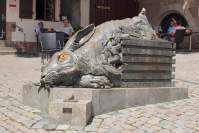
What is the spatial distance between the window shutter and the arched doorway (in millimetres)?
6160

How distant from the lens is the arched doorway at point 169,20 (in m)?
20.6

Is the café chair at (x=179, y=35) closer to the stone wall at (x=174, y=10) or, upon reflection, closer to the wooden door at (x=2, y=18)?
the stone wall at (x=174, y=10)

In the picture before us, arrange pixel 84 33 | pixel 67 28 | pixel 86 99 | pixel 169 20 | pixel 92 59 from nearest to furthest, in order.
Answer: pixel 86 99 < pixel 92 59 < pixel 84 33 < pixel 67 28 < pixel 169 20

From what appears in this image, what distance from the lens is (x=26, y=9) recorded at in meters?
18.5

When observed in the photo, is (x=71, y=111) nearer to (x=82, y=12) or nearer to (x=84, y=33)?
(x=84, y=33)

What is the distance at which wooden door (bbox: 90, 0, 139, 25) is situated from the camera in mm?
21000

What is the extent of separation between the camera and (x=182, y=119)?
21.1ft

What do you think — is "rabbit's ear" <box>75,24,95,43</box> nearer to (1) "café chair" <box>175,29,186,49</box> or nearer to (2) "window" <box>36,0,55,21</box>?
(1) "café chair" <box>175,29,186,49</box>

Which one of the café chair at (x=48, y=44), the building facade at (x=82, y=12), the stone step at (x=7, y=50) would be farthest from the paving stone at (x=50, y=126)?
the building facade at (x=82, y=12)

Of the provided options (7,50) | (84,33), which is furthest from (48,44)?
(84,33)

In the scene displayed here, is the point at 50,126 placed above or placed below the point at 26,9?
below

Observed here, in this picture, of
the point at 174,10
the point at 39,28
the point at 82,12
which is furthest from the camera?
the point at 174,10

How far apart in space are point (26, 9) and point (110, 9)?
4783 millimetres

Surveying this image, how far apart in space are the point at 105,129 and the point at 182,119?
1.17 m
